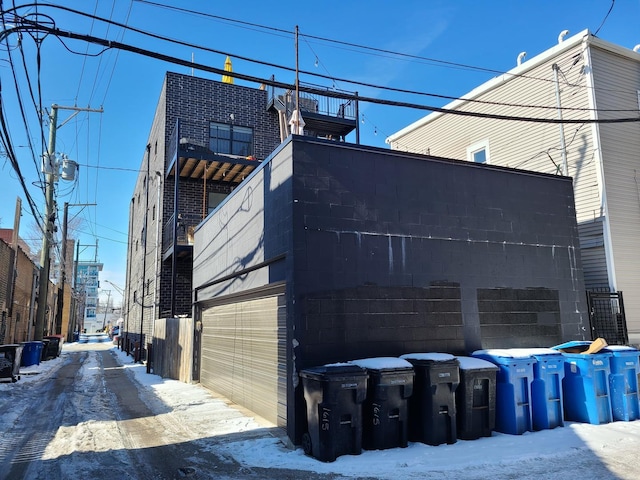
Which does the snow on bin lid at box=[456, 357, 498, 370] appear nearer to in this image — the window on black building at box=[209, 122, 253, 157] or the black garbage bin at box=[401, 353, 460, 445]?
the black garbage bin at box=[401, 353, 460, 445]

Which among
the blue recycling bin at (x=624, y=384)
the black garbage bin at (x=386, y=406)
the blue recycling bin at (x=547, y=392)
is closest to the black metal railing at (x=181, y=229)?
the black garbage bin at (x=386, y=406)

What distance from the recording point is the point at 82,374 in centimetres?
1591

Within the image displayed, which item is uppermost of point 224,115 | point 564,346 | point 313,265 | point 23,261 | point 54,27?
point 224,115

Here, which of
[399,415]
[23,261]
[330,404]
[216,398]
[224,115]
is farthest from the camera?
[23,261]

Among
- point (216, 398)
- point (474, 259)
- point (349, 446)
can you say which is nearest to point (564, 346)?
point (474, 259)

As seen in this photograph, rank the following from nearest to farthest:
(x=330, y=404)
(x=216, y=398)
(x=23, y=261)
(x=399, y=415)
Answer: (x=330, y=404)
(x=399, y=415)
(x=216, y=398)
(x=23, y=261)

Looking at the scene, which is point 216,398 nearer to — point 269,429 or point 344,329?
point 269,429

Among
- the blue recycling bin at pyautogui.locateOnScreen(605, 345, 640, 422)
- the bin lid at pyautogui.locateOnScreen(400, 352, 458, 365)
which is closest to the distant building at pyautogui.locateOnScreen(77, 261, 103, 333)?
the bin lid at pyautogui.locateOnScreen(400, 352, 458, 365)

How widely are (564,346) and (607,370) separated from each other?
0.74m

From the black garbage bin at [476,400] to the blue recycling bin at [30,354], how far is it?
17.4 m

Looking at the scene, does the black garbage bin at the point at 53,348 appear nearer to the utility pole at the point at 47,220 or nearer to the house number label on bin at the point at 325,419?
the utility pole at the point at 47,220

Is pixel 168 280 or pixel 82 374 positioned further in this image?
pixel 168 280

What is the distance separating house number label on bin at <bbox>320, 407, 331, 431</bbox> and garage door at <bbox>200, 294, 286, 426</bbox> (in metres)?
1.44

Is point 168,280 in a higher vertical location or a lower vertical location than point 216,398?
higher
